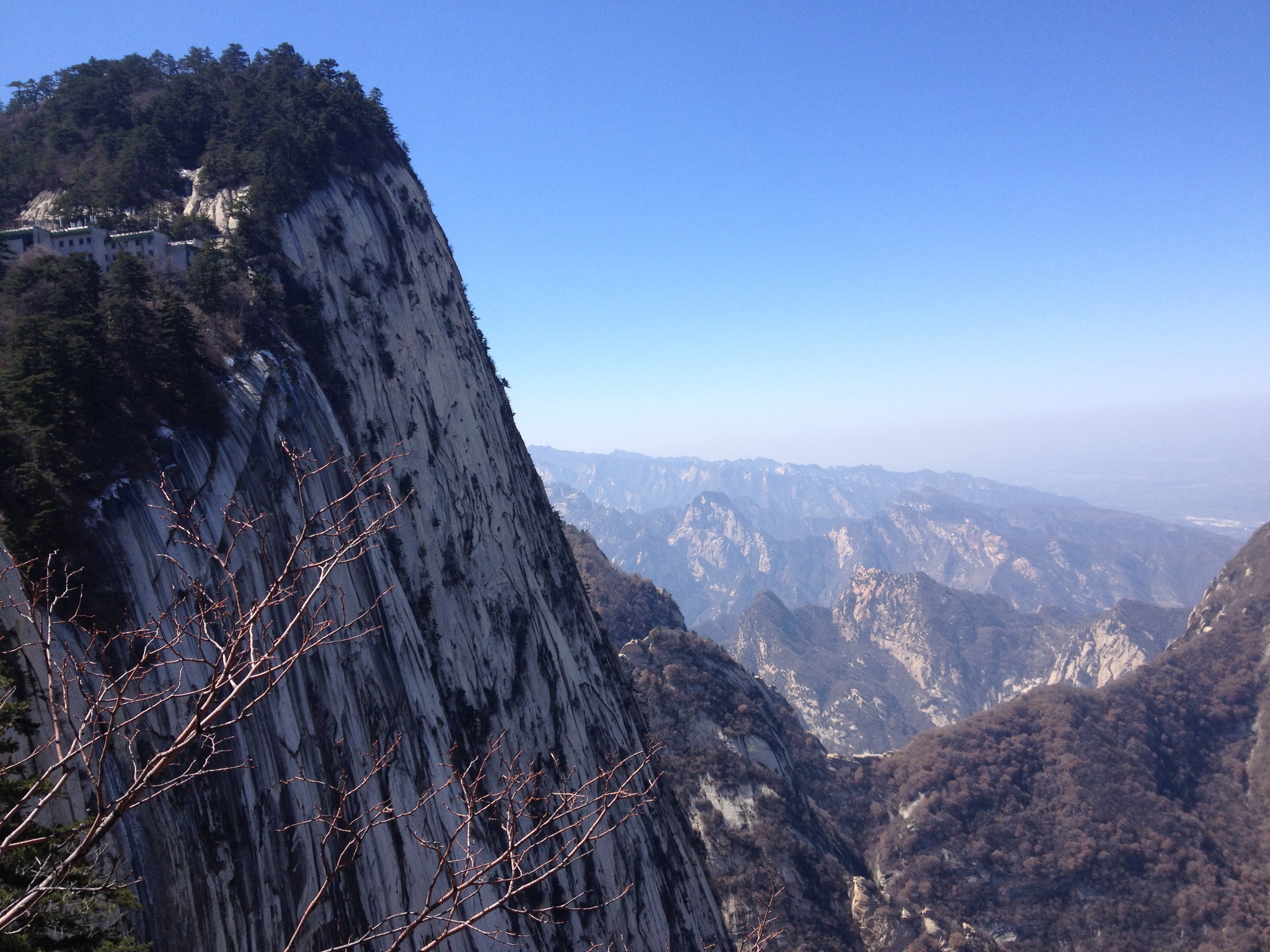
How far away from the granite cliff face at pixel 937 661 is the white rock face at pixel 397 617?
12450 cm

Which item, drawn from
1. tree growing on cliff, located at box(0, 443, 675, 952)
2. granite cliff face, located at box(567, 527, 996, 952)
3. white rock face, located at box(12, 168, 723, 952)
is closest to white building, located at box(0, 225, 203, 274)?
white rock face, located at box(12, 168, 723, 952)

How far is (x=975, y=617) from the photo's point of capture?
192 meters

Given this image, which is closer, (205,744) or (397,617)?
(205,744)

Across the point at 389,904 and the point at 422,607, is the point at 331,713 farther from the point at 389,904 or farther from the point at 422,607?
the point at 422,607

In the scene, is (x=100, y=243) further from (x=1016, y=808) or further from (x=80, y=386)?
(x=1016, y=808)

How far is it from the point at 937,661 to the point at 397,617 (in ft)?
638

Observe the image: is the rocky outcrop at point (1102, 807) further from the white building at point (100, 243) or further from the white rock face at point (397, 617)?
the white building at point (100, 243)

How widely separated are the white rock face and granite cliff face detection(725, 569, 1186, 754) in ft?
408

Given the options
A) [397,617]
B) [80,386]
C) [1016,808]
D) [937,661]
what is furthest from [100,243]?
[937,661]

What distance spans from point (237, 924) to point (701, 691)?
4981 centimetres

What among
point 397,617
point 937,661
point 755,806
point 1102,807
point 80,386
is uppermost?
point 80,386

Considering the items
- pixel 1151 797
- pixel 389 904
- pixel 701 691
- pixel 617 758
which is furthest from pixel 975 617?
pixel 389 904

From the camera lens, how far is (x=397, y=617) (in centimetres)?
2002

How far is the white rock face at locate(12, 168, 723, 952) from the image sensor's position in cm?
1216
